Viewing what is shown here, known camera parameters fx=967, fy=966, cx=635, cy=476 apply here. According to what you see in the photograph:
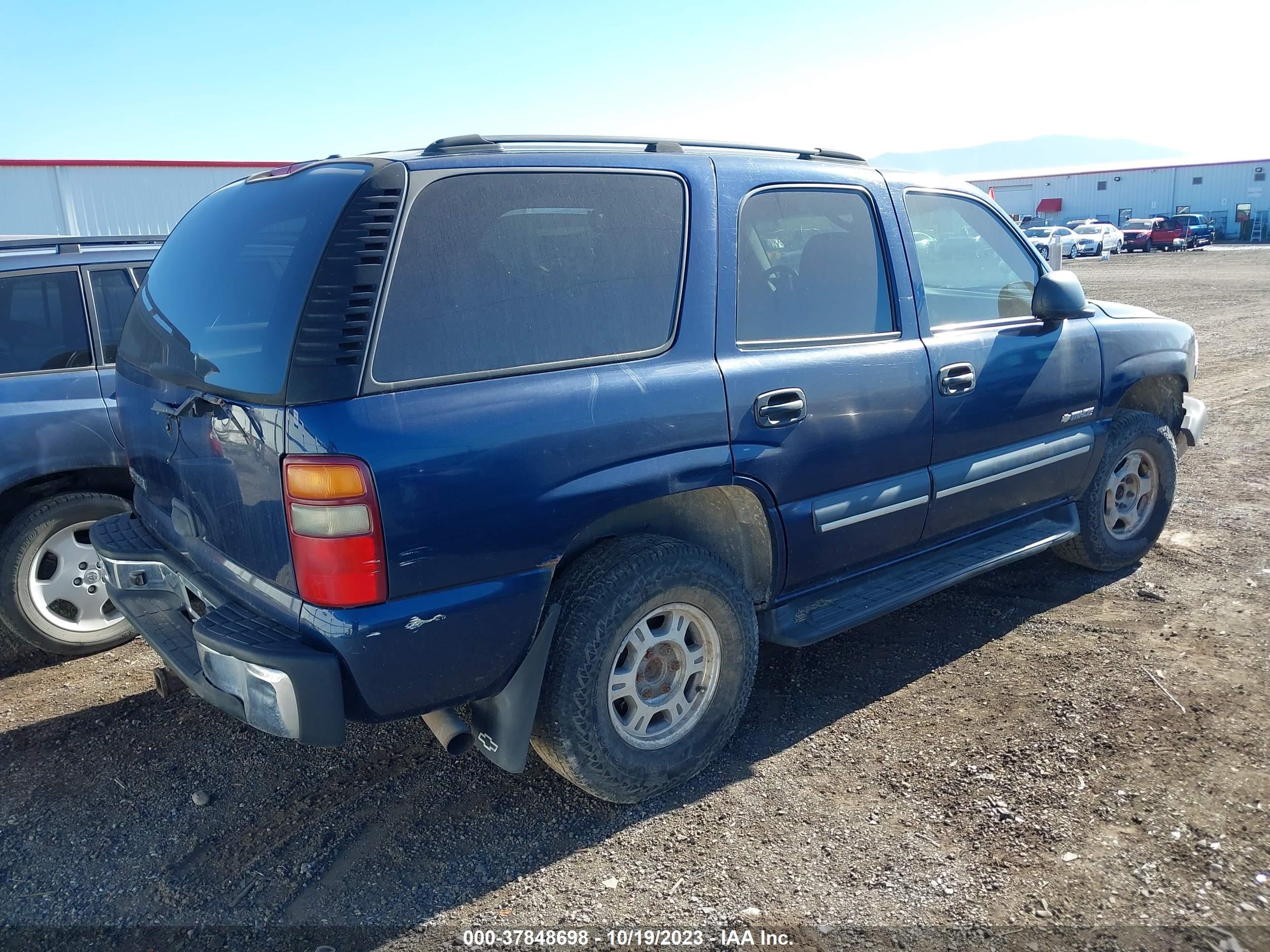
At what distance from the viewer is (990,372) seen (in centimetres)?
401

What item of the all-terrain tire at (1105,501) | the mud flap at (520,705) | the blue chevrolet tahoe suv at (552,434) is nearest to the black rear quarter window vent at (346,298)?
the blue chevrolet tahoe suv at (552,434)

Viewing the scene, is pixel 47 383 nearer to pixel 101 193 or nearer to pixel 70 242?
A: pixel 70 242

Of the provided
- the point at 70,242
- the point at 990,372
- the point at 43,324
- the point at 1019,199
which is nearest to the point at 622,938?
the point at 990,372

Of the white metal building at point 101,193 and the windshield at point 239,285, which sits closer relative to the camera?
the windshield at point 239,285

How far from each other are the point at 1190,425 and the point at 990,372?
2.01 metres

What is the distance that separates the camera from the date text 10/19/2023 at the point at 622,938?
2570 millimetres

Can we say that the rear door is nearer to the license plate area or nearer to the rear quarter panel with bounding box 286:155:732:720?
the license plate area

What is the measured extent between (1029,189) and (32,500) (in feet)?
224

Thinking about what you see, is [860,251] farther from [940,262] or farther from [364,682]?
[364,682]

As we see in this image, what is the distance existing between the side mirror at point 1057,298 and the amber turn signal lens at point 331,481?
10.3 ft

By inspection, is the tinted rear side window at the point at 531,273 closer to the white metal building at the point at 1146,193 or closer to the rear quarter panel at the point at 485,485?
the rear quarter panel at the point at 485,485

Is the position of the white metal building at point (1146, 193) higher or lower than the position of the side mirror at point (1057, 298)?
higher

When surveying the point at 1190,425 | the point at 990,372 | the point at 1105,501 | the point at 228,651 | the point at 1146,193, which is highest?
the point at 1146,193

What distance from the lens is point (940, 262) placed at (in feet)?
13.3
